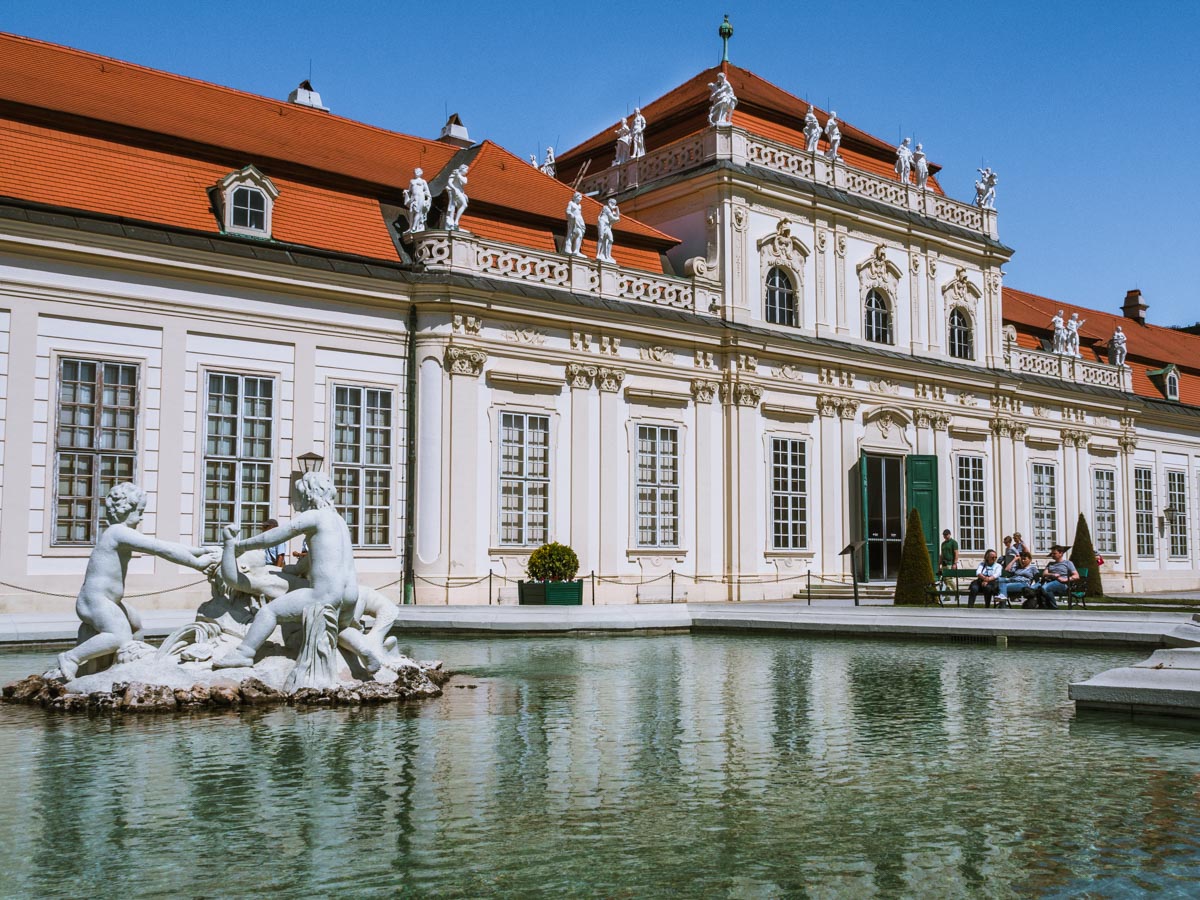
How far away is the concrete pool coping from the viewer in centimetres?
1560

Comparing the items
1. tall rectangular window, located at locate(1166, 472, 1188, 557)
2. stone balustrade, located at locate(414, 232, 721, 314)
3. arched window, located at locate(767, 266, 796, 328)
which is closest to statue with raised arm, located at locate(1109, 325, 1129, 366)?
tall rectangular window, located at locate(1166, 472, 1188, 557)

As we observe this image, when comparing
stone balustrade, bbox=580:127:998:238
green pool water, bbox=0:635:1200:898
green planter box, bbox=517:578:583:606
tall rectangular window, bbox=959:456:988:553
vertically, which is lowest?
green pool water, bbox=0:635:1200:898

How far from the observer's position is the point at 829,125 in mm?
30469

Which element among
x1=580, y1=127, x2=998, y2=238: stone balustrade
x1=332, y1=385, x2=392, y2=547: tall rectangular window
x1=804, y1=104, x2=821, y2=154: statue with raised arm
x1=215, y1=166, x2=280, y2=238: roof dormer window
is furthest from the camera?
x1=804, y1=104, x2=821, y2=154: statue with raised arm

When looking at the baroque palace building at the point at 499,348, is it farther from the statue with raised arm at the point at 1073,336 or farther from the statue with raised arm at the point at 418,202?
the statue with raised arm at the point at 1073,336

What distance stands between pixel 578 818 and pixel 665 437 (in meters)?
20.8

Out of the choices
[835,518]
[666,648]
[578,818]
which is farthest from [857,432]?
[578,818]

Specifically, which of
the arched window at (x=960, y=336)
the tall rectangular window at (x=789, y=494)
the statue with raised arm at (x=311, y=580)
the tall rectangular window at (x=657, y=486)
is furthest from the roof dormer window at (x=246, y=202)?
the arched window at (x=960, y=336)

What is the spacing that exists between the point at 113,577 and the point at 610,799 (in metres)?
5.31

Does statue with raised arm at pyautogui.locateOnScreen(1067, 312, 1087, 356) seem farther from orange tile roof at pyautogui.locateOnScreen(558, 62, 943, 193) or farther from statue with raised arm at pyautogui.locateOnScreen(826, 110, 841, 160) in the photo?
statue with raised arm at pyautogui.locateOnScreen(826, 110, 841, 160)

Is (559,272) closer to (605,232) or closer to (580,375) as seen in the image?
(605,232)

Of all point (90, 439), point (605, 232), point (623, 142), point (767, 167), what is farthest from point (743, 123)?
point (90, 439)

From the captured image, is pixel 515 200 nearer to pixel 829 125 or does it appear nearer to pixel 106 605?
pixel 829 125

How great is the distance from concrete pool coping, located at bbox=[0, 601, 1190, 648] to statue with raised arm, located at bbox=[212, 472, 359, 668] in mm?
5995
